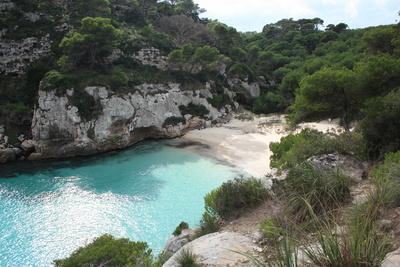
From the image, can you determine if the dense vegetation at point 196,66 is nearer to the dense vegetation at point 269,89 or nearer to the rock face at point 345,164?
the dense vegetation at point 269,89

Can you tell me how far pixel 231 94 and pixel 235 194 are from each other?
1351 inches

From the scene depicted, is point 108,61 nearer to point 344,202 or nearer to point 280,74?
point 344,202

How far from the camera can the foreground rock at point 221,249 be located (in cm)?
453

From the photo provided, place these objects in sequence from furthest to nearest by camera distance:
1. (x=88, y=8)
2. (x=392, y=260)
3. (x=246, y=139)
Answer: (x=88, y=8)
(x=246, y=139)
(x=392, y=260)

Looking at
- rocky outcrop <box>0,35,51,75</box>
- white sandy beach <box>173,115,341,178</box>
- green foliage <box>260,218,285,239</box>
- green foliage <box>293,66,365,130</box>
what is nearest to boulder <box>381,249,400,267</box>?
green foliage <box>260,218,285,239</box>

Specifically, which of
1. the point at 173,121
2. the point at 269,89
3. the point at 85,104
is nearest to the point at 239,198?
the point at 85,104

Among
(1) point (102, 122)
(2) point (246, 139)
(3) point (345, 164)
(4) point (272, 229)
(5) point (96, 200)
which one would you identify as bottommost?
(5) point (96, 200)

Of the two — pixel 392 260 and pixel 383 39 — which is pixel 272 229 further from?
pixel 383 39

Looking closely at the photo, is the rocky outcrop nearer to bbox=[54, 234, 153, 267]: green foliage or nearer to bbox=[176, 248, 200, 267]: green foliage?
bbox=[54, 234, 153, 267]: green foliage

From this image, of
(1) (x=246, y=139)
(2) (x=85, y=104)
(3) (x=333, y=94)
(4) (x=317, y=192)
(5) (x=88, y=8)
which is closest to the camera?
(4) (x=317, y=192)

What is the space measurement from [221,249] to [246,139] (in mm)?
23286

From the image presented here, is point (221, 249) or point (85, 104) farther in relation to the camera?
point (85, 104)

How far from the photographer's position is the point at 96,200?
→ 16109mm

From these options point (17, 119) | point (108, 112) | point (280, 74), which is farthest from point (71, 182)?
point (280, 74)
